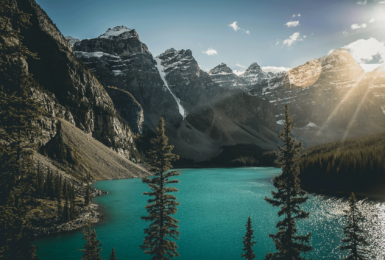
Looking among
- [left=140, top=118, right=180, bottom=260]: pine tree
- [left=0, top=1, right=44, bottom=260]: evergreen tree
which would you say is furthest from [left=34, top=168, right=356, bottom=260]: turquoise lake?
[left=0, top=1, right=44, bottom=260]: evergreen tree

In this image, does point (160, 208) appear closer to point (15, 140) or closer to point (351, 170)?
point (15, 140)

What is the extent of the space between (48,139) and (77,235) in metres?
56.9

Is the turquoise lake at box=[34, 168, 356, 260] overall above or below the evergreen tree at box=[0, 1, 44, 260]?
below

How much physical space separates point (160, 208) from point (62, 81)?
110 meters

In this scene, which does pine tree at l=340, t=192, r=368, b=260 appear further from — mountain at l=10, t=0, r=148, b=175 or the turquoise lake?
mountain at l=10, t=0, r=148, b=175

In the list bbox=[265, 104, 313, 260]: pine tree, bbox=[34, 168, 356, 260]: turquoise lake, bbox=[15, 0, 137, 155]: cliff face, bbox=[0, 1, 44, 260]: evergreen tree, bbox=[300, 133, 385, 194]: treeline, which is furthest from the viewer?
bbox=[15, 0, 137, 155]: cliff face

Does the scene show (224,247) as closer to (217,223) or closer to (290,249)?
(217,223)

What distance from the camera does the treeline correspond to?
58.4m

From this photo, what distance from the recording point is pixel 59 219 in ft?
109

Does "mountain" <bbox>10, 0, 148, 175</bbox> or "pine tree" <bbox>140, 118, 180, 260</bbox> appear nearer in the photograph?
"pine tree" <bbox>140, 118, 180, 260</bbox>

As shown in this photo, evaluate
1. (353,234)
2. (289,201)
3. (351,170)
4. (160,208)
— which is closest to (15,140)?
(160,208)

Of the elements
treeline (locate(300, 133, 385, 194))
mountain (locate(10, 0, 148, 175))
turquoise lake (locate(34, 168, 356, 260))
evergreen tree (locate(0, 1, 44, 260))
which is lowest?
turquoise lake (locate(34, 168, 356, 260))

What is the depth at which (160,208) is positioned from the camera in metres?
18.2

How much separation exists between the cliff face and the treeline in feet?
313
